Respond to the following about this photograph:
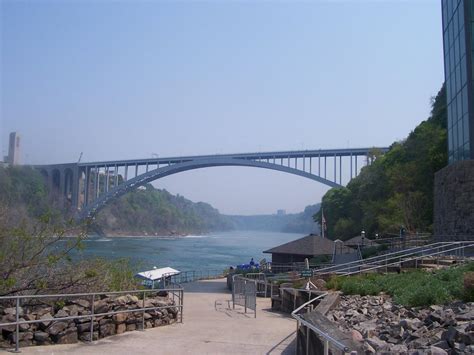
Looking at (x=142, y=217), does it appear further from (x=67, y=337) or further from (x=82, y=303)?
(x=67, y=337)

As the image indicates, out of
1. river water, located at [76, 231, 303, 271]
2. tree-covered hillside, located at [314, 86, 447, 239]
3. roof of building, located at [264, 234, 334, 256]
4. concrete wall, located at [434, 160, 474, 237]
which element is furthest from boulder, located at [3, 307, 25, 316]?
tree-covered hillside, located at [314, 86, 447, 239]

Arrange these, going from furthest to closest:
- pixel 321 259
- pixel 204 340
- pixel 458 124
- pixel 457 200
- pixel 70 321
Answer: pixel 321 259 < pixel 458 124 < pixel 457 200 < pixel 204 340 < pixel 70 321

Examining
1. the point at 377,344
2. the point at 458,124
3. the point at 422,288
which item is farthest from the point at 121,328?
the point at 458,124

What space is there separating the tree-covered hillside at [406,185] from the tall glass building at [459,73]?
37.0ft

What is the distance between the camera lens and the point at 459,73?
20281 mm

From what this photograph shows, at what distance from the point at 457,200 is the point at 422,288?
1291cm

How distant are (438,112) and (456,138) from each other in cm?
2256

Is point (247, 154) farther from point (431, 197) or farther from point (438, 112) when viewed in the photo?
point (431, 197)

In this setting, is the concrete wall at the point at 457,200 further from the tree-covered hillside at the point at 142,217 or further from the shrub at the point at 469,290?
the tree-covered hillside at the point at 142,217

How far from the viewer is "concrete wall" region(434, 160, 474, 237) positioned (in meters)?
18.6

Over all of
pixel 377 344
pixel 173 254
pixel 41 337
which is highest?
pixel 377 344

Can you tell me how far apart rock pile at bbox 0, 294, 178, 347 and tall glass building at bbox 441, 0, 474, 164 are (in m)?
14.1

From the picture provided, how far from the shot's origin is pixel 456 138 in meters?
21.0

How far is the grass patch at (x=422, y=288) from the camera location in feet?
23.9
